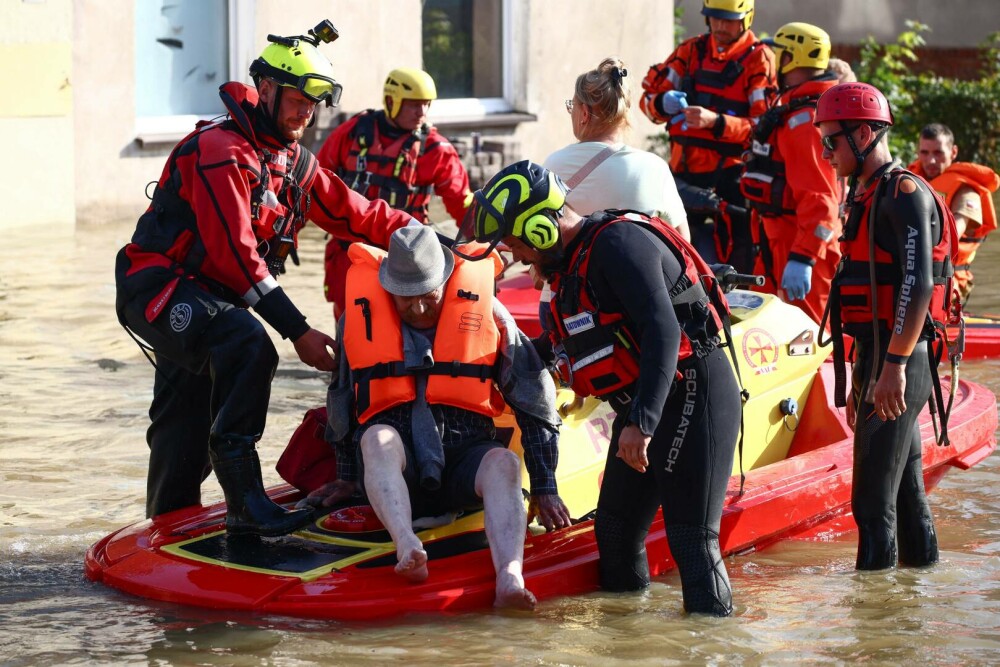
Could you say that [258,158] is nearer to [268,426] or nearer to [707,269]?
[707,269]

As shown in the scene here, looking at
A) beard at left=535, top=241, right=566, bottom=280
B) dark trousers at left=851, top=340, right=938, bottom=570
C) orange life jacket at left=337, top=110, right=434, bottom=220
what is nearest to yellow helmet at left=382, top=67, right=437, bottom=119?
orange life jacket at left=337, top=110, right=434, bottom=220

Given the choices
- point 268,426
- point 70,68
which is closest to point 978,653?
point 268,426

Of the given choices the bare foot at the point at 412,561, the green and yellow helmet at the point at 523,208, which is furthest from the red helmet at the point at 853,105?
the bare foot at the point at 412,561

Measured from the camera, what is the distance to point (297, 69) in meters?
4.98

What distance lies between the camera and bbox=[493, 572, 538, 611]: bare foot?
180 inches

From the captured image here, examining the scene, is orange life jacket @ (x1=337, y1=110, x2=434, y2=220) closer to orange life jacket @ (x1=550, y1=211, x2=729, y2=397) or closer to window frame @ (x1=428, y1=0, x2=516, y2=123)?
orange life jacket @ (x1=550, y1=211, x2=729, y2=397)

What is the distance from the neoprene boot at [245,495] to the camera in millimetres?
4895

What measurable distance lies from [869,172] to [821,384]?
1.51 metres

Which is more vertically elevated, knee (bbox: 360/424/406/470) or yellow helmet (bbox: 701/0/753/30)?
yellow helmet (bbox: 701/0/753/30)

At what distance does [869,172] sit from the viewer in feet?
16.5

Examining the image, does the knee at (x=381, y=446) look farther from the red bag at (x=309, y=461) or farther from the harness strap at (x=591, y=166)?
the harness strap at (x=591, y=166)

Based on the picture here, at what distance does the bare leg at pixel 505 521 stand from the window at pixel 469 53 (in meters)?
11.1

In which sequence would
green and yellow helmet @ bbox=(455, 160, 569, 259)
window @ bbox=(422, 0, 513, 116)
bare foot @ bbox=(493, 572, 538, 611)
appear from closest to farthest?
1. green and yellow helmet @ bbox=(455, 160, 569, 259)
2. bare foot @ bbox=(493, 572, 538, 611)
3. window @ bbox=(422, 0, 513, 116)

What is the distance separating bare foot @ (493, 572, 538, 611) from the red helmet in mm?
1846
